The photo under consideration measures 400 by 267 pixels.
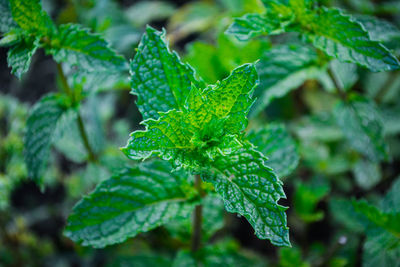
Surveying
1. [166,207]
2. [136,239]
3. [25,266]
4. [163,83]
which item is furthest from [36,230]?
[163,83]

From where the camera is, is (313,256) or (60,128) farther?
(313,256)

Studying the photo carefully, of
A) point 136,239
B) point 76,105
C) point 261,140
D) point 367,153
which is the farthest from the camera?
point 136,239

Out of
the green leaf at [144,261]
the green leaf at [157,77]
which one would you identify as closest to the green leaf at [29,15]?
the green leaf at [157,77]

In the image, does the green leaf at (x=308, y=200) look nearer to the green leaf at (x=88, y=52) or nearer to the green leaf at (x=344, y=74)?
the green leaf at (x=344, y=74)

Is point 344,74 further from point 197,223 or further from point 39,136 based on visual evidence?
point 39,136

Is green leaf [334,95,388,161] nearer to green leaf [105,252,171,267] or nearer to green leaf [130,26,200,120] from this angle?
green leaf [130,26,200,120]

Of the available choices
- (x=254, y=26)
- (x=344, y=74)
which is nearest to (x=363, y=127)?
(x=344, y=74)

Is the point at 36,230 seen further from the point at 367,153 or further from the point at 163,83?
the point at 367,153

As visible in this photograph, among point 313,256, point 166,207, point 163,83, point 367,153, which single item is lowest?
point 313,256
